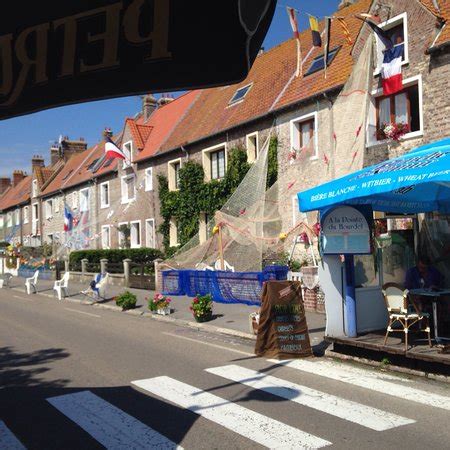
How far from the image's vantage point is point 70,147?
51938 mm

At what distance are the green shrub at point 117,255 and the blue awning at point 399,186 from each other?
1750cm

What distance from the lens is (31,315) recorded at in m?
16.0

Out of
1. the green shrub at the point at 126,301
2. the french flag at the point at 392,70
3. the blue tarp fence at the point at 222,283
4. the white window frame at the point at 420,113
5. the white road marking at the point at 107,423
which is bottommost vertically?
the white road marking at the point at 107,423

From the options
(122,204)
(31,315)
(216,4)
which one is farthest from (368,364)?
(122,204)

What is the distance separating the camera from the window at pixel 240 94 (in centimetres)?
2443

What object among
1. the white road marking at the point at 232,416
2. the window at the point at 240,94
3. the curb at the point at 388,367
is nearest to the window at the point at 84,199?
the window at the point at 240,94

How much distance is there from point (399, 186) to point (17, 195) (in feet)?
184

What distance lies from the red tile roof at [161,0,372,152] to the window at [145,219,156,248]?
4320mm

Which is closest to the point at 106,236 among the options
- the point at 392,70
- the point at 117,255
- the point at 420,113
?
the point at 117,255

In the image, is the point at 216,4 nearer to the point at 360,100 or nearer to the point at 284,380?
the point at 284,380

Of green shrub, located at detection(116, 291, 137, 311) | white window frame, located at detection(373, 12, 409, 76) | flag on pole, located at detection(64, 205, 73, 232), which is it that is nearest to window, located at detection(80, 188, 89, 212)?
flag on pole, located at detection(64, 205, 73, 232)

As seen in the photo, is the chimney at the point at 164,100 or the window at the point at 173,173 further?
the chimney at the point at 164,100

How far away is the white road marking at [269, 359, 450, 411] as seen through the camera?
21.2 ft

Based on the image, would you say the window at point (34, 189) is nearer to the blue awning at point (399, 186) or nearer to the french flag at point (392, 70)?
the french flag at point (392, 70)
